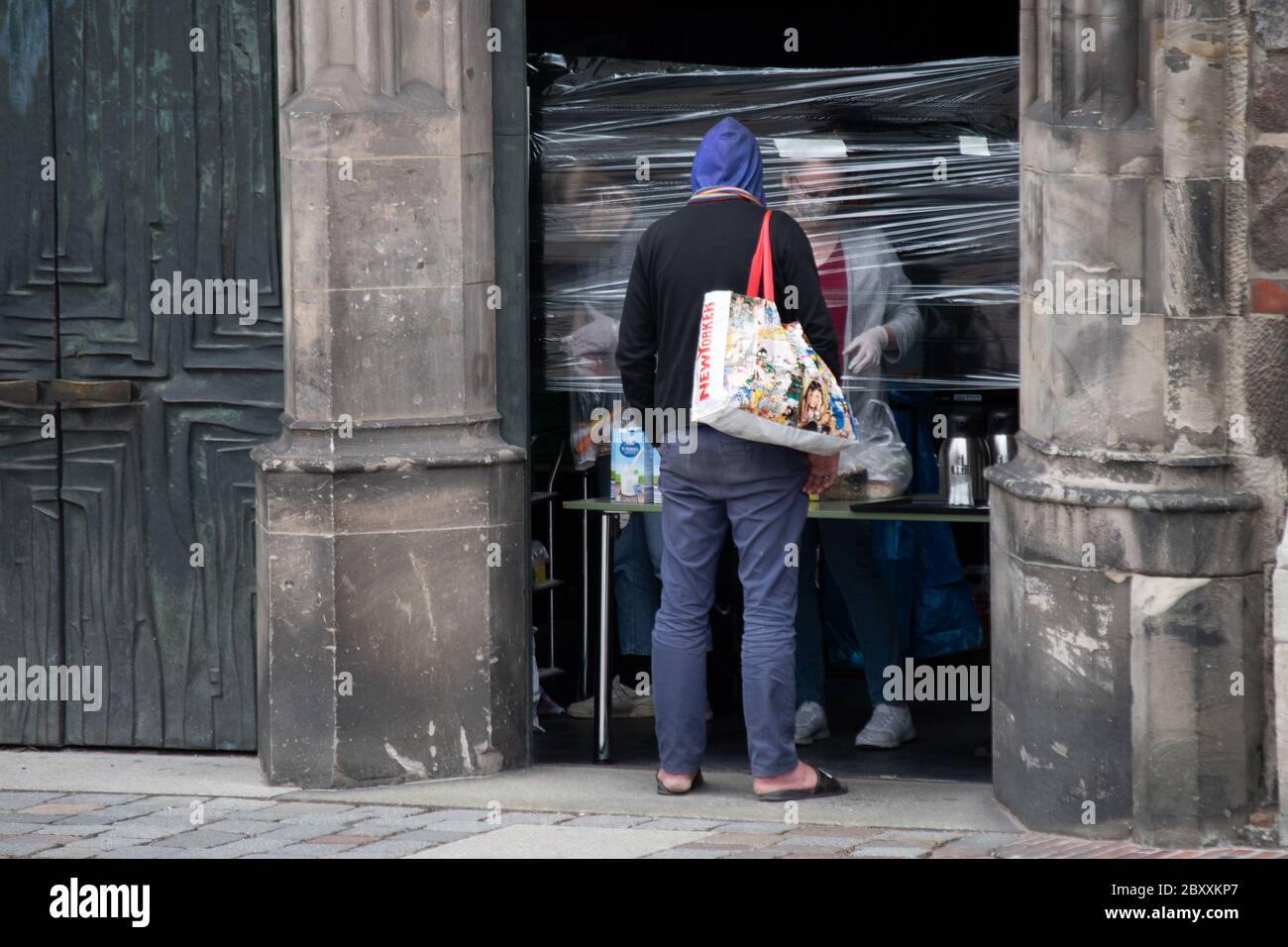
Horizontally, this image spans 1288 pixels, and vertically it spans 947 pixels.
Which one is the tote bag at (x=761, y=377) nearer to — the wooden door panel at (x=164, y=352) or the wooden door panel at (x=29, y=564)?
the wooden door panel at (x=164, y=352)

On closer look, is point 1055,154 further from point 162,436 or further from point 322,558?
point 162,436

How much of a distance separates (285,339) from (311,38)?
3.03 ft

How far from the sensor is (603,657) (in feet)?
21.7

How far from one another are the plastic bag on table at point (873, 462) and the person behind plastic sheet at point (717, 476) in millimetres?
593

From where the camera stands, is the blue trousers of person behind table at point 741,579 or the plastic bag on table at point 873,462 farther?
the plastic bag on table at point 873,462

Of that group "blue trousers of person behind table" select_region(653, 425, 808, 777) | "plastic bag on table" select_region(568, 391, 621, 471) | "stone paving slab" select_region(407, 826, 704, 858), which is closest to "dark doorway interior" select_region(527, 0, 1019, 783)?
"plastic bag on table" select_region(568, 391, 621, 471)

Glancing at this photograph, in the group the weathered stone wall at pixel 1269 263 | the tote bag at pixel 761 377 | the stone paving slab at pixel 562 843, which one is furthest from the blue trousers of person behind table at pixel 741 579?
the weathered stone wall at pixel 1269 263

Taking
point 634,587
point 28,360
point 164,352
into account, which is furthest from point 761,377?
point 28,360

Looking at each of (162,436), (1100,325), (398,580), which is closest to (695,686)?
(398,580)

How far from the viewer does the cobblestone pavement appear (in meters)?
5.36

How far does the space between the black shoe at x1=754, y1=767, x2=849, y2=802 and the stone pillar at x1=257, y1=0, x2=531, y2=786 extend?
3.03 feet

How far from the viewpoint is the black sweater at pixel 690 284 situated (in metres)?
5.82

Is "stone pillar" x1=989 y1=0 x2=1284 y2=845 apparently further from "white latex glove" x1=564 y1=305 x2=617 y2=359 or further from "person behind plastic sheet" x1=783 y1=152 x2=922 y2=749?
"white latex glove" x1=564 y1=305 x2=617 y2=359

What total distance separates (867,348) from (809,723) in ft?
4.41
